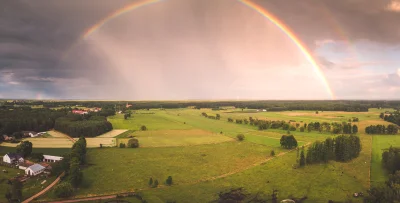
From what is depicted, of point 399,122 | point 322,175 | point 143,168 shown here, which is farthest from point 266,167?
point 399,122

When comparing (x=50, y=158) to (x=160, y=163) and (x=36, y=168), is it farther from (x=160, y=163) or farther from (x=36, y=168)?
(x=160, y=163)

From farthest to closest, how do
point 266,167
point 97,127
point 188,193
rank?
point 97,127, point 266,167, point 188,193

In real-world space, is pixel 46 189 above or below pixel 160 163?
below

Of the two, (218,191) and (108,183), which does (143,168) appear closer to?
(108,183)

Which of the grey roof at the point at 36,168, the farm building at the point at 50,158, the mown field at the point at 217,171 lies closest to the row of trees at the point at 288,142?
the mown field at the point at 217,171

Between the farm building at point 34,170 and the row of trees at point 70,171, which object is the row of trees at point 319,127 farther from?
the farm building at point 34,170

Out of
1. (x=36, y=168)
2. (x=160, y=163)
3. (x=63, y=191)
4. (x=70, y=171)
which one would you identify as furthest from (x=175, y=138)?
(x=63, y=191)
